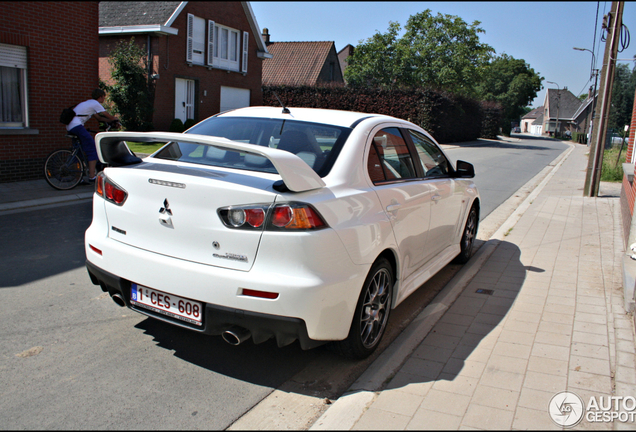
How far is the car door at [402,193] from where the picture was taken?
3938 mm

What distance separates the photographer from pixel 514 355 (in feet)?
12.6

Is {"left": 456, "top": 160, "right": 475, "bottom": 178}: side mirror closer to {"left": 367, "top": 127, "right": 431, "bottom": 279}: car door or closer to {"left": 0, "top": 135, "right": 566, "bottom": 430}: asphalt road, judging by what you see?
{"left": 367, "top": 127, "right": 431, "bottom": 279}: car door

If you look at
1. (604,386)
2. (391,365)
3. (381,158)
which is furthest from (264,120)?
(604,386)

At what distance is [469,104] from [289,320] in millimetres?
42217

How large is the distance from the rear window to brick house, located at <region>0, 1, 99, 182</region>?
7805 millimetres

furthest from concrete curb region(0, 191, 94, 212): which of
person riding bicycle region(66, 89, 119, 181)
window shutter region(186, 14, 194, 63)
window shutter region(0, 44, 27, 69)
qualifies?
window shutter region(186, 14, 194, 63)

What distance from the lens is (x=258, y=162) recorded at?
3652 mm

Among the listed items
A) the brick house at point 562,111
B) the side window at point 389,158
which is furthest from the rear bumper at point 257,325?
the brick house at point 562,111

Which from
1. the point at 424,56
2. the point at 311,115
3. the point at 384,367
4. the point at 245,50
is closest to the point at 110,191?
the point at 311,115

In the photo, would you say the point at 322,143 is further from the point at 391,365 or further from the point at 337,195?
the point at 391,365

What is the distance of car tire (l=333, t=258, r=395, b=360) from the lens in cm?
352

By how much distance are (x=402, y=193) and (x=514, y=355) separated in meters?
1.44

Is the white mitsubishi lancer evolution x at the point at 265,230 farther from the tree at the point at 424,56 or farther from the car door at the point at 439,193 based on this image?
the tree at the point at 424,56

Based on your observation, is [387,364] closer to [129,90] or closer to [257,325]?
[257,325]
